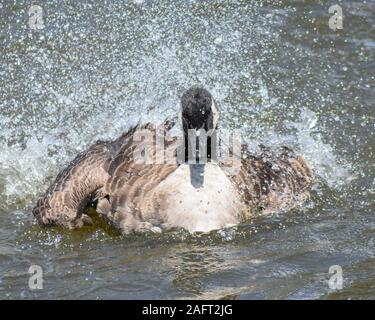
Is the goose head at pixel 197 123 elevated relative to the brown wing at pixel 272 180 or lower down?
elevated

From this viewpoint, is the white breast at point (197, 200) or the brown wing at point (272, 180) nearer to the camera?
the white breast at point (197, 200)

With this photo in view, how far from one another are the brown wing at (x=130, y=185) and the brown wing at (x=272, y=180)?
717 mm

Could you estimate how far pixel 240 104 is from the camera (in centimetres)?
1088

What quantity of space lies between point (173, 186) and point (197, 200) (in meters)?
0.27

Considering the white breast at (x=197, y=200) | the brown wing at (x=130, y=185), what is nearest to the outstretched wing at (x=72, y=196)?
the brown wing at (x=130, y=185)

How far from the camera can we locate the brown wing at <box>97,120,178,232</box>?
25.8 ft

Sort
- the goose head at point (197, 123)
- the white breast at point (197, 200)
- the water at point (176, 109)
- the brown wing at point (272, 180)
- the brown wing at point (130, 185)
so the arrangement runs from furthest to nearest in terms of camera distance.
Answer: the brown wing at point (272, 180) → the brown wing at point (130, 185) → the white breast at point (197, 200) → the goose head at point (197, 123) → the water at point (176, 109)

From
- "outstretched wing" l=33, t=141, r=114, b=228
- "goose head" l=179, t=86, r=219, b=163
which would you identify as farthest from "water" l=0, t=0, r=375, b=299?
"goose head" l=179, t=86, r=219, b=163

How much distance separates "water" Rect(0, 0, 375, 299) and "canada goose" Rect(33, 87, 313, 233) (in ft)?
0.57

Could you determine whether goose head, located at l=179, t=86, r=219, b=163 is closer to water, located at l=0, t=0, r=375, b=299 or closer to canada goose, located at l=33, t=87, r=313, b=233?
canada goose, located at l=33, t=87, r=313, b=233

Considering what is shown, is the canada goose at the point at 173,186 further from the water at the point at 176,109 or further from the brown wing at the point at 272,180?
the water at the point at 176,109

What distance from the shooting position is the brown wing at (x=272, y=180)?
8078mm

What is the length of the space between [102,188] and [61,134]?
2.34 m

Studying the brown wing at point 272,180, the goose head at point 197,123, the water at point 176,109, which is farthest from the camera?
the brown wing at point 272,180
